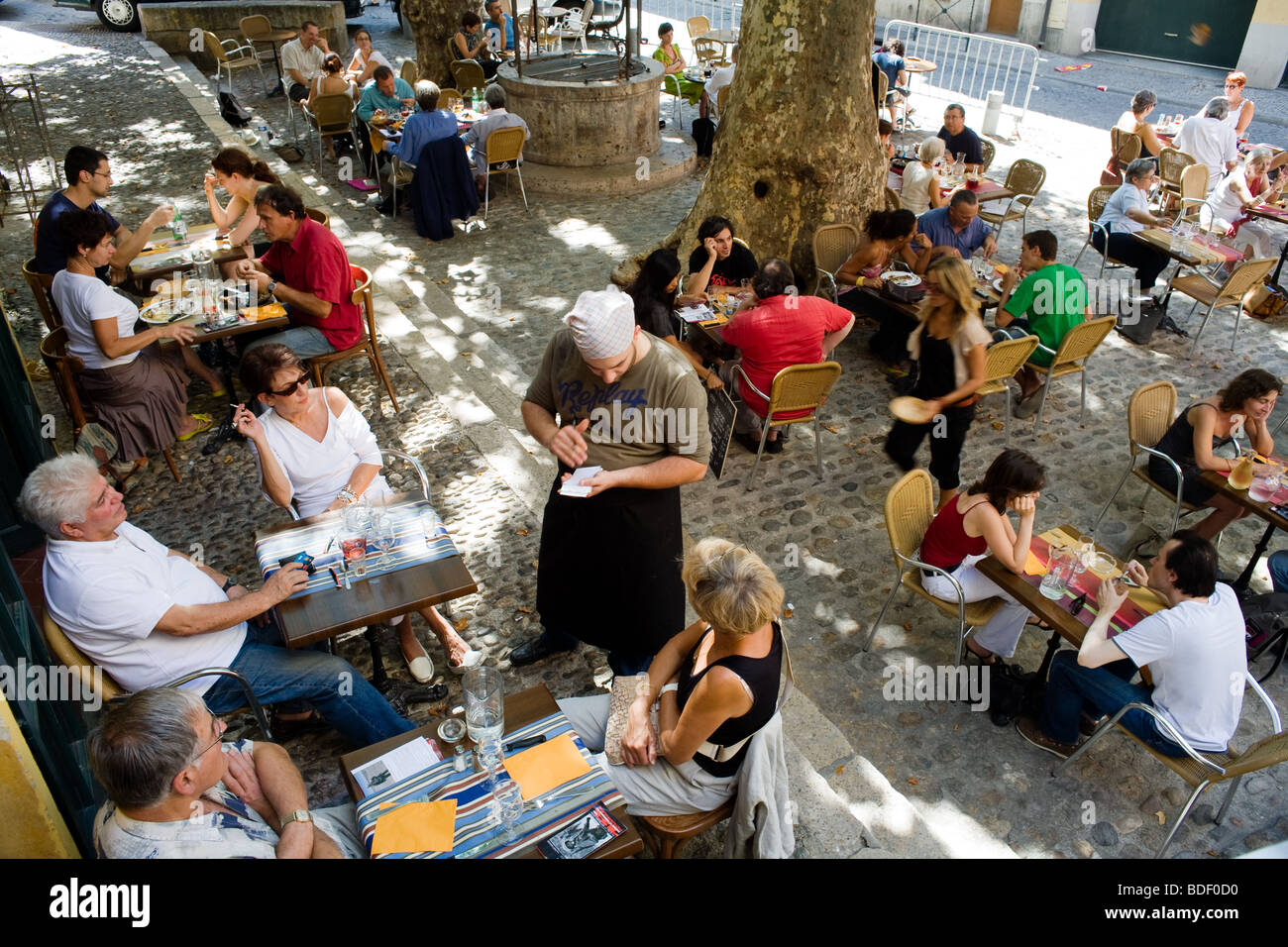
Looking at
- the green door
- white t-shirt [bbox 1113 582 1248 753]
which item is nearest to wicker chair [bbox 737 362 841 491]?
white t-shirt [bbox 1113 582 1248 753]

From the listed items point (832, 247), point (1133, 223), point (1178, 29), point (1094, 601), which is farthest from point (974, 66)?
point (1094, 601)

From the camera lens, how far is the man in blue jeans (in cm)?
357

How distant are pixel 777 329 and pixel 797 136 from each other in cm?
312

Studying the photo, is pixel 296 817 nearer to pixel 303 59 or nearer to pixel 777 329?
pixel 777 329

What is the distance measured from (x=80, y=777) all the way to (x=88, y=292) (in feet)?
10.7

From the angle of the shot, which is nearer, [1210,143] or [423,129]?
[423,129]

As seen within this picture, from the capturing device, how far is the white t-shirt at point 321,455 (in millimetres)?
4105

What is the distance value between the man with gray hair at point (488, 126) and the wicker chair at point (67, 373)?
19.0 ft

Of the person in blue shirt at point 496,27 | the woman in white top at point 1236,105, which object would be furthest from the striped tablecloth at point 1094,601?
the person in blue shirt at point 496,27

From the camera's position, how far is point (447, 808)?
2664 mm

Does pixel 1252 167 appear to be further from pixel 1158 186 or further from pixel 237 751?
pixel 237 751

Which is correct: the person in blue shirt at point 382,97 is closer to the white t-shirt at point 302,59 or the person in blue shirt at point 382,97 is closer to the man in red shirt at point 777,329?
the white t-shirt at point 302,59

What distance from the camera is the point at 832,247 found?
7.81 m
